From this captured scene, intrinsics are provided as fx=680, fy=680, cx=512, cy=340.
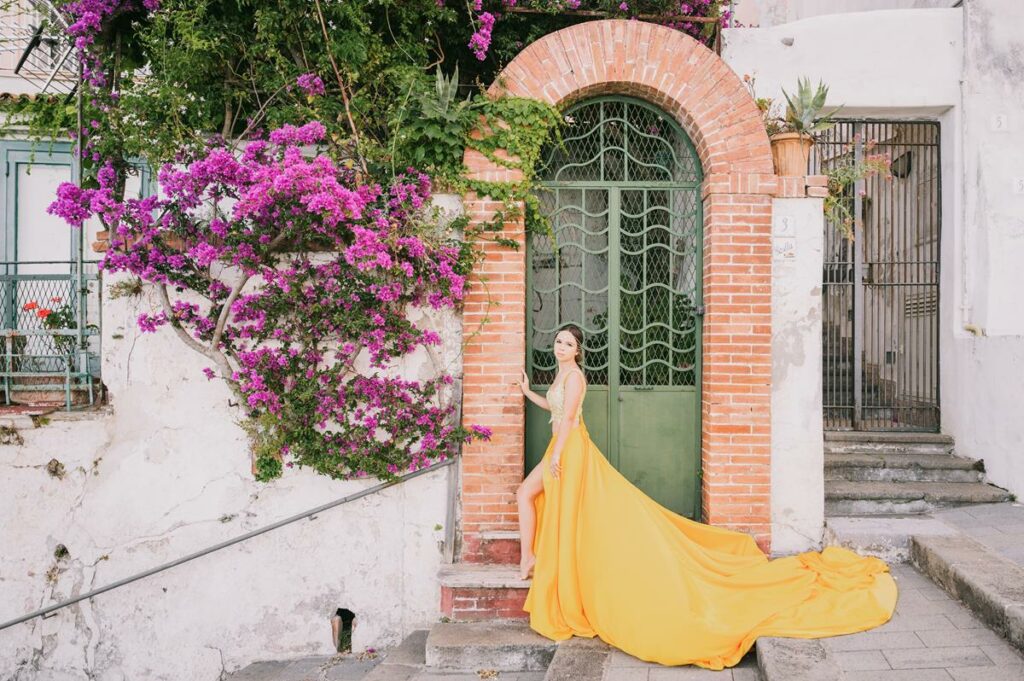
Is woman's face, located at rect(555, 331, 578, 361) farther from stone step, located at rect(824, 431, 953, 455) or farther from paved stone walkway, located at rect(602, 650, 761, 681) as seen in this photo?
stone step, located at rect(824, 431, 953, 455)

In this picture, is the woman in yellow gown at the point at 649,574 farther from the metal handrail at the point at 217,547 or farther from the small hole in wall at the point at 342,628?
the small hole in wall at the point at 342,628

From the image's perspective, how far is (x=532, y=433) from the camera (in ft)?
18.3

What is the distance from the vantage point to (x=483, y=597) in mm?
4898

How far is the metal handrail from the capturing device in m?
5.12

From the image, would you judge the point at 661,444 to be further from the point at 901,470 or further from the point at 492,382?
the point at 901,470

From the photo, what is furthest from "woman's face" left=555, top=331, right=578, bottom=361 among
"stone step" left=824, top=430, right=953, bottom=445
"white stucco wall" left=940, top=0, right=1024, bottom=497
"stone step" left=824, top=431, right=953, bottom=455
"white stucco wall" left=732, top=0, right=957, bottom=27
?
"white stucco wall" left=732, top=0, right=957, bottom=27

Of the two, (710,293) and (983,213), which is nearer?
(710,293)

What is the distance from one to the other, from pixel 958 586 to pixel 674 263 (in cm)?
299

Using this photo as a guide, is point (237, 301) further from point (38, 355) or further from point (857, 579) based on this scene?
point (857, 579)

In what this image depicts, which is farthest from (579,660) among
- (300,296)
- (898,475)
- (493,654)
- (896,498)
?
(898,475)

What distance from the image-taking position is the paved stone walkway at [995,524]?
4.91 m

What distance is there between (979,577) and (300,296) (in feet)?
16.2

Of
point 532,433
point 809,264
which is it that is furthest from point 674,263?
point 532,433

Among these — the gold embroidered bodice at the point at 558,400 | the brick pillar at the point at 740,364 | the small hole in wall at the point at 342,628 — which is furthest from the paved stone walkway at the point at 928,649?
the small hole in wall at the point at 342,628
